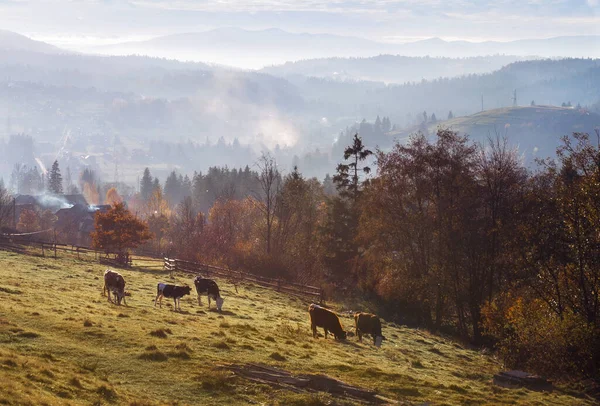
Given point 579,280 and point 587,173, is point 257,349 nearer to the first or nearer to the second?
point 579,280

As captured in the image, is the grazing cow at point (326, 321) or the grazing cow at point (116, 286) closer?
the grazing cow at point (326, 321)

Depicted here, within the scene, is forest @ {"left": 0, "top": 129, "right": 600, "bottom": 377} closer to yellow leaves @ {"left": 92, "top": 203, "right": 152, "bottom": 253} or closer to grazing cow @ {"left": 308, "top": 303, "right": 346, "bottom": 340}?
grazing cow @ {"left": 308, "top": 303, "right": 346, "bottom": 340}

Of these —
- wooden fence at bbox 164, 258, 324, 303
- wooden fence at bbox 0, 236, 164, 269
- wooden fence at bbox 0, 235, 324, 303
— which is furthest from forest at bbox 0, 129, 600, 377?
wooden fence at bbox 0, 236, 164, 269

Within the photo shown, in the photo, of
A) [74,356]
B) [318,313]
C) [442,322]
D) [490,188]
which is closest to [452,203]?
[490,188]

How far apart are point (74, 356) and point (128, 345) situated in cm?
218

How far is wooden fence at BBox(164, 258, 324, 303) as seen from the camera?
4562cm

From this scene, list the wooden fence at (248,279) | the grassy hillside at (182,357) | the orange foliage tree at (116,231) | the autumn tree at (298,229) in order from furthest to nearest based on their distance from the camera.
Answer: the autumn tree at (298,229) → the orange foliage tree at (116,231) → the wooden fence at (248,279) → the grassy hillside at (182,357)

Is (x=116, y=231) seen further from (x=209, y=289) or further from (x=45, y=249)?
(x=209, y=289)

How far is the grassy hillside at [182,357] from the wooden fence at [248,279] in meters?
11.4

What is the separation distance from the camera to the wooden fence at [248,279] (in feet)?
150

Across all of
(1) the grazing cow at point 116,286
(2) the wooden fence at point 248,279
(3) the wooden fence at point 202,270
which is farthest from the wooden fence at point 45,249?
(1) the grazing cow at point 116,286

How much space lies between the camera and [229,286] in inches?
1805

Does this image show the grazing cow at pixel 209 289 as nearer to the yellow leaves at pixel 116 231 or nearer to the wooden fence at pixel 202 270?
the wooden fence at pixel 202 270

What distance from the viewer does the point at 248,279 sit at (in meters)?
51.5
